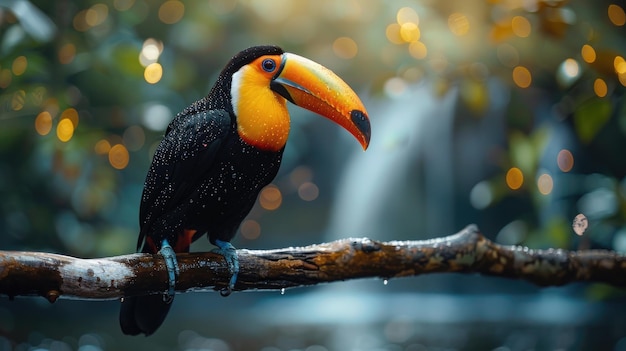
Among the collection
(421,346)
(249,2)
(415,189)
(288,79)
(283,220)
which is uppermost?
(249,2)

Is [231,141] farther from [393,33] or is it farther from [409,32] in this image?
[393,33]

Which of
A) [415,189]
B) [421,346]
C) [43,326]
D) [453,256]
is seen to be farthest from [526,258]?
[415,189]

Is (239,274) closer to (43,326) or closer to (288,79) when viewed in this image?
(288,79)

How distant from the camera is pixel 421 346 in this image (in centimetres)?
258

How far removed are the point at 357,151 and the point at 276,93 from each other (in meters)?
2.40

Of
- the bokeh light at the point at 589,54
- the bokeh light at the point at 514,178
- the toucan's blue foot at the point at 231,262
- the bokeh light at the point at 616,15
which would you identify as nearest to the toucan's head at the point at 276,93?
the toucan's blue foot at the point at 231,262

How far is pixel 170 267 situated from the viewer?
1049 millimetres

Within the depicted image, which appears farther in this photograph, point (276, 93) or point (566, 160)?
point (566, 160)

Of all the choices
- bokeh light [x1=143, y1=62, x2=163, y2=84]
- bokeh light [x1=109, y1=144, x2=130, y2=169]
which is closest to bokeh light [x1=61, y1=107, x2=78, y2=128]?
bokeh light [x1=143, y1=62, x2=163, y2=84]

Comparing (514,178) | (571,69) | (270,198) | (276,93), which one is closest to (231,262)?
(276,93)

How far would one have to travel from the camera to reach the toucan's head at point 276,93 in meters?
1.09

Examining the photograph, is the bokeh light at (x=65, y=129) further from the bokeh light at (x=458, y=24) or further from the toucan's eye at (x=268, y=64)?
the bokeh light at (x=458, y=24)

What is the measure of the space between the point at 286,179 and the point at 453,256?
202 centimetres

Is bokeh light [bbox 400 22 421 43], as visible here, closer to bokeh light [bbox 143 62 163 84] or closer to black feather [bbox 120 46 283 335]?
bokeh light [bbox 143 62 163 84]
